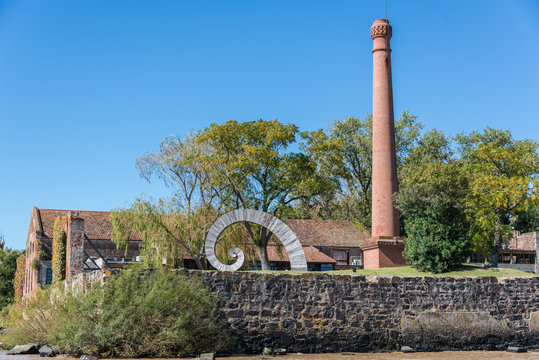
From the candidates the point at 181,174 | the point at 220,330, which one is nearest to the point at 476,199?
the point at 181,174

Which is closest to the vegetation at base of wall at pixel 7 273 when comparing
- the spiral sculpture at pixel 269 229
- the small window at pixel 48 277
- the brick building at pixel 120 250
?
the brick building at pixel 120 250

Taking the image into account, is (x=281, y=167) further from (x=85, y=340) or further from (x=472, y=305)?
(x=85, y=340)

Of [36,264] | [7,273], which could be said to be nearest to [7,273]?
[7,273]

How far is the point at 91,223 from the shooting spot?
4306cm

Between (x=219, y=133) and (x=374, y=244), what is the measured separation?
12110 mm

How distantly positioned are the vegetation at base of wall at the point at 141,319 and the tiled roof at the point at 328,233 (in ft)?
99.3

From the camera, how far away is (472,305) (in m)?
18.8

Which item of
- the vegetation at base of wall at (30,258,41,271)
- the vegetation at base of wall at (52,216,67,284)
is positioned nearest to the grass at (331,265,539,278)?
the vegetation at base of wall at (52,216,67,284)

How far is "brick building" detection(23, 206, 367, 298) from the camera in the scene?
40812 mm

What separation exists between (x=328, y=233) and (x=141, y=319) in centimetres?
3378

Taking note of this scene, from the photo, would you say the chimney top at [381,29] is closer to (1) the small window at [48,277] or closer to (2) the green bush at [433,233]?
(2) the green bush at [433,233]

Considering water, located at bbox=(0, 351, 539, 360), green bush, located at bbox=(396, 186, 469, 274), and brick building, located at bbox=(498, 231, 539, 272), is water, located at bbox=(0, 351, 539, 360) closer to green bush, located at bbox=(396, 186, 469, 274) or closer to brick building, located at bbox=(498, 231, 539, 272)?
green bush, located at bbox=(396, 186, 469, 274)

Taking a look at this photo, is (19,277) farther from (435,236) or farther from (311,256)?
(435,236)

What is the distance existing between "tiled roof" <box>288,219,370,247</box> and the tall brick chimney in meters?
15.5
